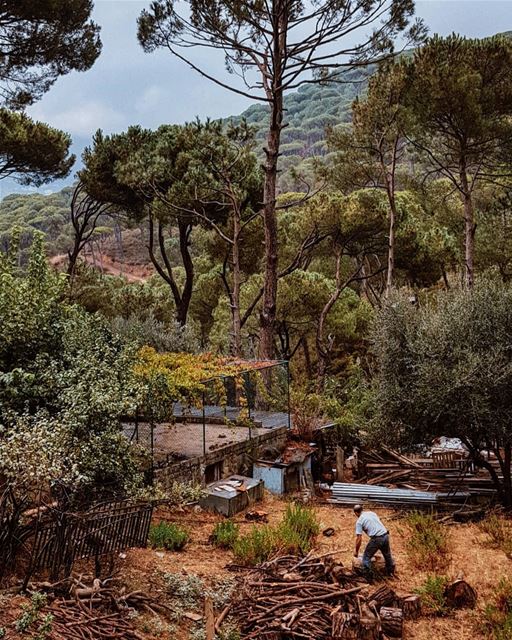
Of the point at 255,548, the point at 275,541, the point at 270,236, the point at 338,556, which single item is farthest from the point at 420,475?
the point at 270,236

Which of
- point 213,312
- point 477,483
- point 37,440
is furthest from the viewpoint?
point 213,312

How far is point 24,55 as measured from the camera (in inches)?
609

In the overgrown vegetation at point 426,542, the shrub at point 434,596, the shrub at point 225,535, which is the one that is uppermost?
the shrub at point 225,535

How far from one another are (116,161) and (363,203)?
359 inches

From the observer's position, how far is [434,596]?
706 centimetres

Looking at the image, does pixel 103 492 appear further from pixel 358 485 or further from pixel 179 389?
pixel 358 485

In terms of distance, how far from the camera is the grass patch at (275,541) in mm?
7906

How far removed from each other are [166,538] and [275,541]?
162 centimetres

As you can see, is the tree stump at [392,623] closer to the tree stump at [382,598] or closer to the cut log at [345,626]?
the tree stump at [382,598]

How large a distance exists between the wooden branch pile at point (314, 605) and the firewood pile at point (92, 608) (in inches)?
43.3

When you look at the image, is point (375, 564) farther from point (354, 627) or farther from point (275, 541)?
point (354, 627)

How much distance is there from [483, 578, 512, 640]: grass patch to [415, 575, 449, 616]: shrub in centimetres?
51

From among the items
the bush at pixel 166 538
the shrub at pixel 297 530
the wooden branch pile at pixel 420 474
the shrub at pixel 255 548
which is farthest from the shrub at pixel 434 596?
the wooden branch pile at pixel 420 474

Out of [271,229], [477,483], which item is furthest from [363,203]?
[477,483]
